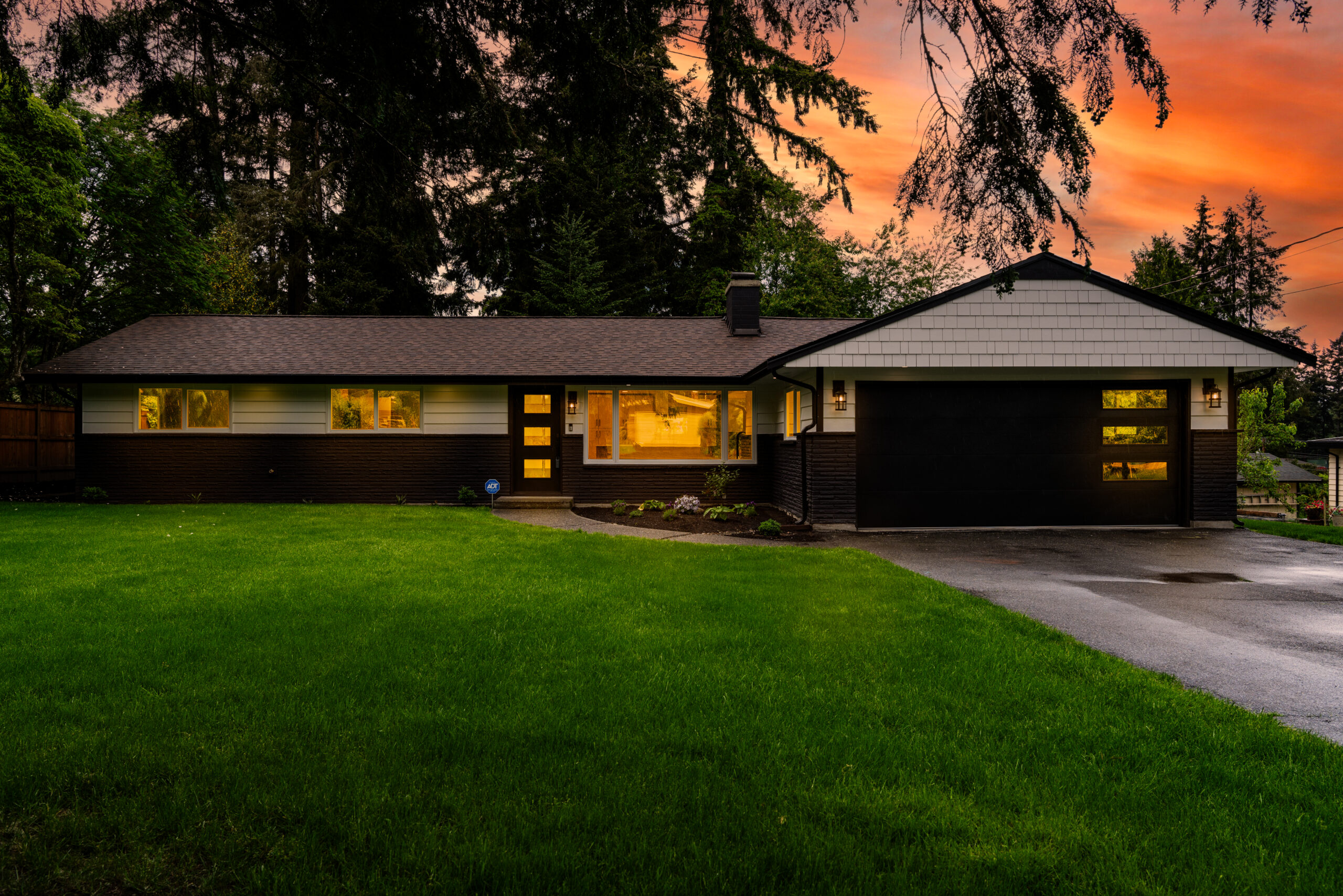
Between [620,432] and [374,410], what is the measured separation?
507 centimetres

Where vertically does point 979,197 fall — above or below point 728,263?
below

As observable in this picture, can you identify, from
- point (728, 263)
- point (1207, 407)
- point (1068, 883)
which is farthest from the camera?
point (728, 263)

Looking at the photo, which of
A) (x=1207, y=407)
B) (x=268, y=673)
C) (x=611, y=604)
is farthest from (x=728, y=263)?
(x=268, y=673)

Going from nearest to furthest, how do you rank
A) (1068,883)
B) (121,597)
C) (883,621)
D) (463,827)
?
1. (1068,883)
2. (463,827)
3. (883,621)
4. (121,597)

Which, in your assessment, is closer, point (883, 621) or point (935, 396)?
point (883, 621)

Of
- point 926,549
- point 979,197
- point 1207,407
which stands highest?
point 979,197

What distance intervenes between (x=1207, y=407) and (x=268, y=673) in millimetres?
13535

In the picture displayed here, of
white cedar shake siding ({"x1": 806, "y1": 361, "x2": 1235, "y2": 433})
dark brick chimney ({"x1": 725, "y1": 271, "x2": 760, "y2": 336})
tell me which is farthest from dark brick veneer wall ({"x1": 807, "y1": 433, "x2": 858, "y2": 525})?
dark brick chimney ({"x1": 725, "y1": 271, "x2": 760, "y2": 336})

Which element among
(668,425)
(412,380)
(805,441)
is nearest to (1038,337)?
(805,441)

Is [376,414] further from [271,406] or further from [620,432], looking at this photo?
[620,432]

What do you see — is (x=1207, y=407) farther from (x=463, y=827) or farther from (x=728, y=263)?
(x=728, y=263)

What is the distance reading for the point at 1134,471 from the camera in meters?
11.6

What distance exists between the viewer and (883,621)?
5070 millimetres

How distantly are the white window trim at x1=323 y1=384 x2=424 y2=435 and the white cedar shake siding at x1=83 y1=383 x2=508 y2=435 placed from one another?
30mm
